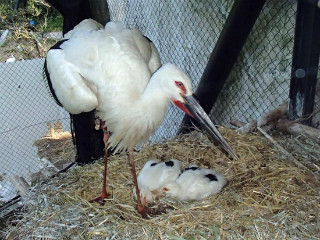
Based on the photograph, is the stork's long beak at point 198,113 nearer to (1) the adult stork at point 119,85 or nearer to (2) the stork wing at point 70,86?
(1) the adult stork at point 119,85

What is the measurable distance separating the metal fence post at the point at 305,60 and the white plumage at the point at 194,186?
850 mm

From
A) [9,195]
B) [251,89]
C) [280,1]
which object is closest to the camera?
[280,1]

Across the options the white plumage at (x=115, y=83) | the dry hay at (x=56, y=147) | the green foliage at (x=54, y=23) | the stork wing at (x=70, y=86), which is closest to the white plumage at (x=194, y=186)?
the white plumage at (x=115, y=83)

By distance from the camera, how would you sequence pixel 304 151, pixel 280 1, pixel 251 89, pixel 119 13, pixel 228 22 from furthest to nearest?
pixel 119 13 → pixel 251 89 → pixel 280 1 → pixel 228 22 → pixel 304 151

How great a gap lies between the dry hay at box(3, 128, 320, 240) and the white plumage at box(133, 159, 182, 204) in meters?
0.10

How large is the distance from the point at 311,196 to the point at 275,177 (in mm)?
269

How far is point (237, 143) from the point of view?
9.39 feet

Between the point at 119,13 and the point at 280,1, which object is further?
the point at 119,13

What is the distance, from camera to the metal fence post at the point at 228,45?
275cm

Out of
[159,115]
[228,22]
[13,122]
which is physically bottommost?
[13,122]

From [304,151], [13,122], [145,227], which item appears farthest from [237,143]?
[13,122]

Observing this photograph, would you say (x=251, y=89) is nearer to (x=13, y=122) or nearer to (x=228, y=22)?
(x=228, y=22)

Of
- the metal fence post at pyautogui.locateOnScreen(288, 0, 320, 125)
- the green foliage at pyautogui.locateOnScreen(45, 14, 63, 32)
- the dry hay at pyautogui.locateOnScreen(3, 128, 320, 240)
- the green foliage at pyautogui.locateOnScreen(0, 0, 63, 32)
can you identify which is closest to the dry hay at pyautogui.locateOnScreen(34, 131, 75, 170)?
the green foliage at pyautogui.locateOnScreen(0, 0, 63, 32)

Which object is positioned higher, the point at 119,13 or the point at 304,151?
the point at 119,13
